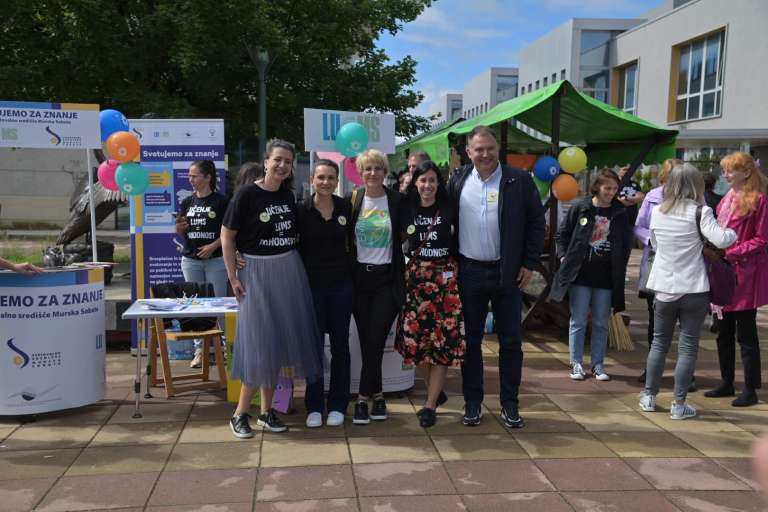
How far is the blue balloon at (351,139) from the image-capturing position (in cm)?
591

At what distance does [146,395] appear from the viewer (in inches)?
195

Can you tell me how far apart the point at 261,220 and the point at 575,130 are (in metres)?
5.54

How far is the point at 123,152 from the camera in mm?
5617

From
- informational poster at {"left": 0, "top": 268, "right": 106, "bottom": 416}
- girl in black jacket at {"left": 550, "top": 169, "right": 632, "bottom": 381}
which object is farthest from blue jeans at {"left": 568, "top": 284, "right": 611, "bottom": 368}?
informational poster at {"left": 0, "top": 268, "right": 106, "bottom": 416}

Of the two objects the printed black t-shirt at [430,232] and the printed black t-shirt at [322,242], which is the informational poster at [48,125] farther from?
the printed black t-shirt at [430,232]

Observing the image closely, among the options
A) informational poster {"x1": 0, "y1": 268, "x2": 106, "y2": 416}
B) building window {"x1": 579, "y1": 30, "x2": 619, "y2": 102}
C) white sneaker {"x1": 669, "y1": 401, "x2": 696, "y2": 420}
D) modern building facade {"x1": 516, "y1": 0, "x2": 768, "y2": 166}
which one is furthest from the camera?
building window {"x1": 579, "y1": 30, "x2": 619, "y2": 102}

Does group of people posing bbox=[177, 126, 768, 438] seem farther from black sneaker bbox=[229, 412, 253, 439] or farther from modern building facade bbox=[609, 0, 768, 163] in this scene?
modern building facade bbox=[609, 0, 768, 163]

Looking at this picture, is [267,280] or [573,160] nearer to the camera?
[267,280]

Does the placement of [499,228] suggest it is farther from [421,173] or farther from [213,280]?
[213,280]

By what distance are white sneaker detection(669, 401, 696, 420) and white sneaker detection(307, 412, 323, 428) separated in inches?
92.9

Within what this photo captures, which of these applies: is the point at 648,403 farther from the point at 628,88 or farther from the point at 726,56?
the point at 628,88

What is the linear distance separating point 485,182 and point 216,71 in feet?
33.0

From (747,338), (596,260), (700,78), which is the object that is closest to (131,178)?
(596,260)

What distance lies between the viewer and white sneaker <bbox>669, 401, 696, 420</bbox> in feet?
14.8
